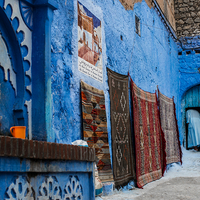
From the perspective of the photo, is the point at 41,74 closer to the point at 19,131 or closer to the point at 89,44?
the point at 19,131

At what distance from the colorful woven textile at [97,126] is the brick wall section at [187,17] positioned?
6.94 m

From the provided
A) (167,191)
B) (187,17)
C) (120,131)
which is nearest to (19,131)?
(120,131)

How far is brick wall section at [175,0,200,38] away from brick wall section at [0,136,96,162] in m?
8.85

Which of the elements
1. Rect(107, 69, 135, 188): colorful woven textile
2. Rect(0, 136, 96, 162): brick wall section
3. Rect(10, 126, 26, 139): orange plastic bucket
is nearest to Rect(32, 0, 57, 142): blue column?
Rect(10, 126, 26, 139): orange plastic bucket

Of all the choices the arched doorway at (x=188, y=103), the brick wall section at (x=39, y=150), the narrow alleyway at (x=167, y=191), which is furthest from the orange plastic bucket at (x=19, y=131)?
the arched doorway at (x=188, y=103)

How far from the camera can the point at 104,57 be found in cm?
468

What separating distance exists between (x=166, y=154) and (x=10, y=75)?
5.53 meters

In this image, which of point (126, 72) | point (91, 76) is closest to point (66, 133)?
point (91, 76)

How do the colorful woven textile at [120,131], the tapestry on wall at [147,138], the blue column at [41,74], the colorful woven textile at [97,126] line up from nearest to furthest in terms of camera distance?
1. the blue column at [41,74]
2. the colorful woven textile at [97,126]
3. the colorful woven textile at [120,131]
4. the tapestry on wall at [147,138]

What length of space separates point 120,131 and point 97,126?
93 cm

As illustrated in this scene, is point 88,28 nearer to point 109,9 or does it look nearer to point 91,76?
point 91,76

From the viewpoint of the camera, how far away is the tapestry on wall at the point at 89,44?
3.97 metres

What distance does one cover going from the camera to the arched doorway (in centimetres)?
1005

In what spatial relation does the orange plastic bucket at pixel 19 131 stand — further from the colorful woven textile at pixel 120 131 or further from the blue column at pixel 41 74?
the colorful woven textile at pixel 120 131
